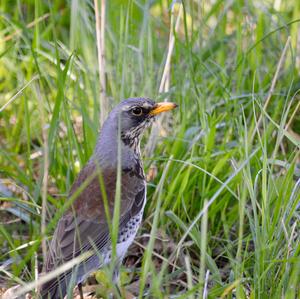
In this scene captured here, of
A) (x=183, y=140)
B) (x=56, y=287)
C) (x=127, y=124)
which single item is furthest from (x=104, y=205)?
(x=183, y=140)

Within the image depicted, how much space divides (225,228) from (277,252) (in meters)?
0.72

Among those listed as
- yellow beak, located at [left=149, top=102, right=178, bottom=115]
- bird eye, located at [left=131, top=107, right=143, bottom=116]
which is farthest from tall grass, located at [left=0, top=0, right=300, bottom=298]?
bird eye, located at [left=131, top=107, right=143, bottom=116]

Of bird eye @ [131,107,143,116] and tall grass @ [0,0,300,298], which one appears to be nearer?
tall grass @ [0,0,300,298]

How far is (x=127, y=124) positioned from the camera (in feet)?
14.5

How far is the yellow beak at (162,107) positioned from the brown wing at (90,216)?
1.32 feet

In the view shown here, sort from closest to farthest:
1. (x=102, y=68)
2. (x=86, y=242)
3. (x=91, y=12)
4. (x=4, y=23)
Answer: (x=86, y=242) → (x=102, y=68) → (x=91, y=12) → (x=4, y=23)

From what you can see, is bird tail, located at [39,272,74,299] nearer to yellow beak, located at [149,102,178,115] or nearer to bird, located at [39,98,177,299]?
bird, located at [39,98,177,299]

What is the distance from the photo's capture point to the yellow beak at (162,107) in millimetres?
4376

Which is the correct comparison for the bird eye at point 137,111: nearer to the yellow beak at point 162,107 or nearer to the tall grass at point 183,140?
the yellow beak at point 162,107

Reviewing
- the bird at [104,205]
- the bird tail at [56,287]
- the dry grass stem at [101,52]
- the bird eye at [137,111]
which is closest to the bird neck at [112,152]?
the bird at [104,205]

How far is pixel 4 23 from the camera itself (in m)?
5.80

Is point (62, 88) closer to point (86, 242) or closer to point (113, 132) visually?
point (113, 132)

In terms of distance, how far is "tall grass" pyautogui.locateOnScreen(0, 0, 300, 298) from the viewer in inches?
148

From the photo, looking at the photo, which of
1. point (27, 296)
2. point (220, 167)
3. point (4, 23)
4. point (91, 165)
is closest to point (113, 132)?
point (91, 165)
